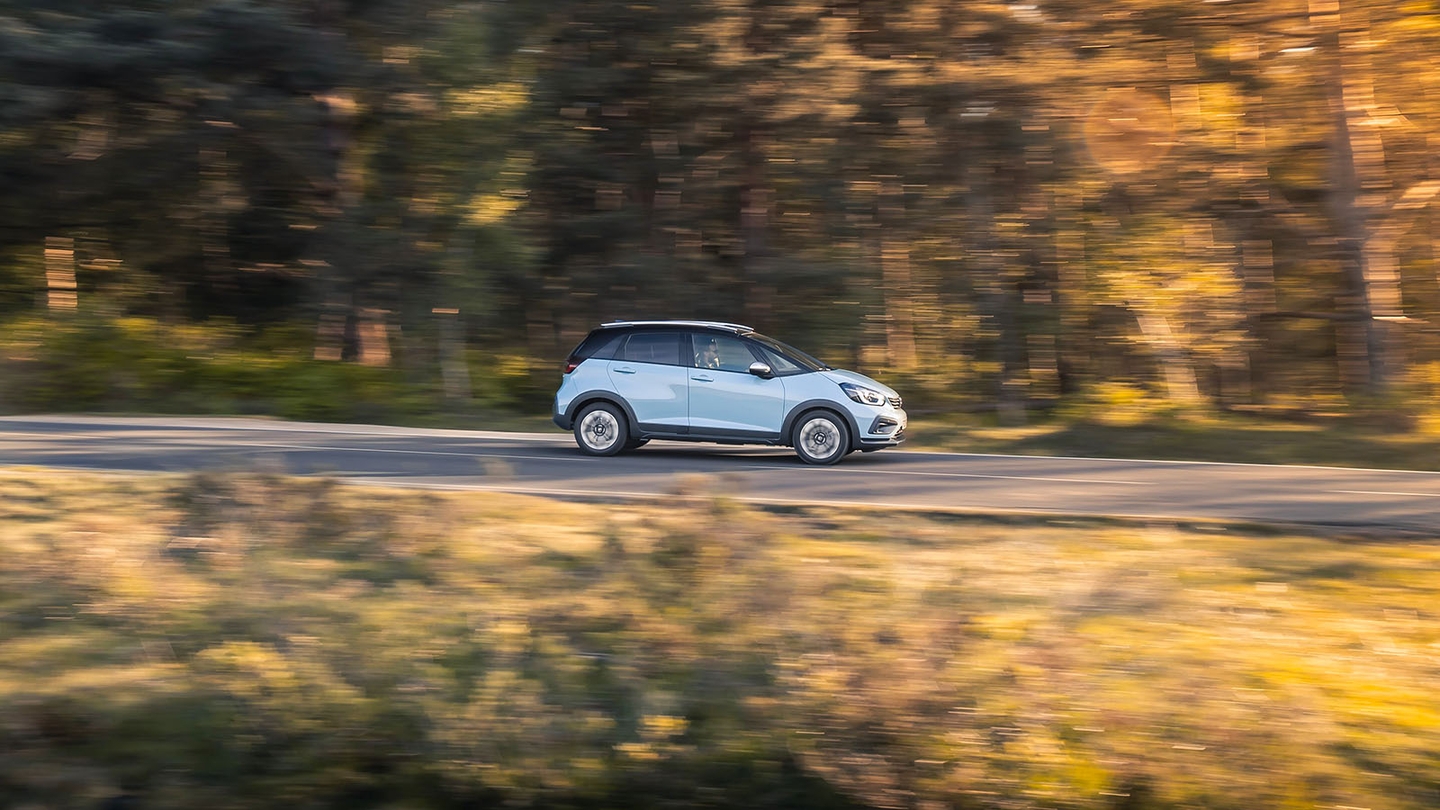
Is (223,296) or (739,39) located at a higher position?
(739,39)

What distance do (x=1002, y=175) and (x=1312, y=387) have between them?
21.3 feet

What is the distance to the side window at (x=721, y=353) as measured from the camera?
15328mm

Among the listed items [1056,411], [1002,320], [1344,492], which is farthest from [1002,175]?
[1344,492]

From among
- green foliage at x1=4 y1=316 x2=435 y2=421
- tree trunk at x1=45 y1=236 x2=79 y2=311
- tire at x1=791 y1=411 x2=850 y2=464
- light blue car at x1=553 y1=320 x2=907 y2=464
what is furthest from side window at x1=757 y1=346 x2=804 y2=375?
tree trunk at x1=45 y1=236 x2=79 y2=311

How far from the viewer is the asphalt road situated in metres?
12.1

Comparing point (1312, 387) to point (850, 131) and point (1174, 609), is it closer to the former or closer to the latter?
point (850, 131)

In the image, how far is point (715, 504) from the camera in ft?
27.2

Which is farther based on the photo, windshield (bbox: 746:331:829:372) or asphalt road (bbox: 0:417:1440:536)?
windshield (bbox: 746:331:829:372)

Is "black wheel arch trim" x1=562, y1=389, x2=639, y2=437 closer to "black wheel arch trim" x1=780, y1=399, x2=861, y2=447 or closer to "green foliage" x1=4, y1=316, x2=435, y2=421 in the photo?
"black wheel arch trim" x1=780, y1=399, x2=861, y2=447

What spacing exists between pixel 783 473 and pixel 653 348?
2.47 meters

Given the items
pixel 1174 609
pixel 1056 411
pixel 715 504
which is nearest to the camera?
pixel 1174 609

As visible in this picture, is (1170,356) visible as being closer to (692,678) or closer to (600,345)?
(600,345)

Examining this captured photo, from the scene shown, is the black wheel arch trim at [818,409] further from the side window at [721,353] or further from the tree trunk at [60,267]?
the tree trunk at [60,267]

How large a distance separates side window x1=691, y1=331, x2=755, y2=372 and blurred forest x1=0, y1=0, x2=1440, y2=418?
7808 millimetres
